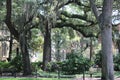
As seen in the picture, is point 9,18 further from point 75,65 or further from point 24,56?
point 75,65

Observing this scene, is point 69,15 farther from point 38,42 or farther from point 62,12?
point 38,42

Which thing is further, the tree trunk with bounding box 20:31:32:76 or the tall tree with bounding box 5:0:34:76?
the tree trunk with bounding box 20:31:32:76

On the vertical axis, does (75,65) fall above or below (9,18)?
below

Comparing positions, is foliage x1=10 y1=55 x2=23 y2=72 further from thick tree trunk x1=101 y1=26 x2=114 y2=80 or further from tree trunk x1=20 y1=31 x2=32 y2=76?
thick tree trunk x1=101 y1=26 x2=114 y2=80

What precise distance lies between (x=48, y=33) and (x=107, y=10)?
13759mm

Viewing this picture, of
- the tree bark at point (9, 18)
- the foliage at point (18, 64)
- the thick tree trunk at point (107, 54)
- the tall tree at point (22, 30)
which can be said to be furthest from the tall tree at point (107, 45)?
the foliage at point (18, 64)

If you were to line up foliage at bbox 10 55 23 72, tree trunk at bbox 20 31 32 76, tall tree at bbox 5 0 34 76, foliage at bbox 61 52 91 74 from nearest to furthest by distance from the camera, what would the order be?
1. tall tree at bbox 5 0 34 76
2. tree trunk at bbox 20 31 32 76
3. foliage at bbox 61 52 91 74
4. foliage at bbox 10 55 23 72

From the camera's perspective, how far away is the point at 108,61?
1716cm

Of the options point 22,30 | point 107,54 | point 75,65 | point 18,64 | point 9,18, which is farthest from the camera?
point 18,64

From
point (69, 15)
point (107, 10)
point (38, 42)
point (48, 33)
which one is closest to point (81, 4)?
point (69, 15)

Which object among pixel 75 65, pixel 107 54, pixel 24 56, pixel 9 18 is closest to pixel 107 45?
pixel 107 54

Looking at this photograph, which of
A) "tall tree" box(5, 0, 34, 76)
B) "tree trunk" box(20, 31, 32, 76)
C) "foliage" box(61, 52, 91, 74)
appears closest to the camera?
"tall tree" box(5, 0, 34, 76)

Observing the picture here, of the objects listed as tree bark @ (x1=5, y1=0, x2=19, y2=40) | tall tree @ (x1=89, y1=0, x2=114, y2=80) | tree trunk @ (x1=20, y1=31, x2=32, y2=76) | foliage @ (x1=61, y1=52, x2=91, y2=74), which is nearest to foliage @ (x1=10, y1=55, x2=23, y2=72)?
tree trunk @ (x1=20, y1=31, x2=32, y2=76)

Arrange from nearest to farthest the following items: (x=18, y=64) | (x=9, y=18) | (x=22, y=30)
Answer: (x=9, y=18) → (x=22, y=30) → (x=18, y=64)
